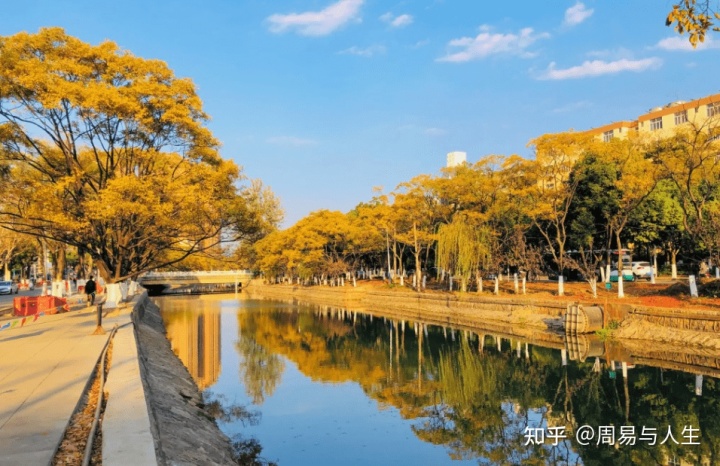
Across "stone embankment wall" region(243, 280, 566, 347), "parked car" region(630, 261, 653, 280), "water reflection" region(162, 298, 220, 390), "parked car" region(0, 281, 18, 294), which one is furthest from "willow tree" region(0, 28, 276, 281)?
"parked car" region(630, 261, 653, 280)

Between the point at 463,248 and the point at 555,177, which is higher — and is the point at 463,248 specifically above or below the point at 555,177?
below

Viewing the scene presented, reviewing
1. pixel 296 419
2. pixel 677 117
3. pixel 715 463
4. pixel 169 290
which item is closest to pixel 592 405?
pixel 715 463

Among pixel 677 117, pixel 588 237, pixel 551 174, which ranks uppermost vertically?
pixel 677 117

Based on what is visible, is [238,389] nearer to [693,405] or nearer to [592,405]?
[592,405]

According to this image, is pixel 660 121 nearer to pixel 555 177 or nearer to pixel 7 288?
pixel 555 177

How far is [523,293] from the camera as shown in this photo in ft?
109

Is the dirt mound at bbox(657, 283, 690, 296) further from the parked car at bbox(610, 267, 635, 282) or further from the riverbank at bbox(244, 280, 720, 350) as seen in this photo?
the parked car at bbox(610, 267, 635, 282)

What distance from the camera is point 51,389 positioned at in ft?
29.9

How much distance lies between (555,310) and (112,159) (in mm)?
21327

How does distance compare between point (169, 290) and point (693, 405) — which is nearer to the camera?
point (693, 405)

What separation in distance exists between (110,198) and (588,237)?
27669 mm

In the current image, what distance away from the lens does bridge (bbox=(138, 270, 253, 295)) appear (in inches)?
3063

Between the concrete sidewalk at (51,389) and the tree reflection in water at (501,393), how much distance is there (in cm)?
555

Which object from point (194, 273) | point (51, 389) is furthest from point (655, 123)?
point (51, 389)
